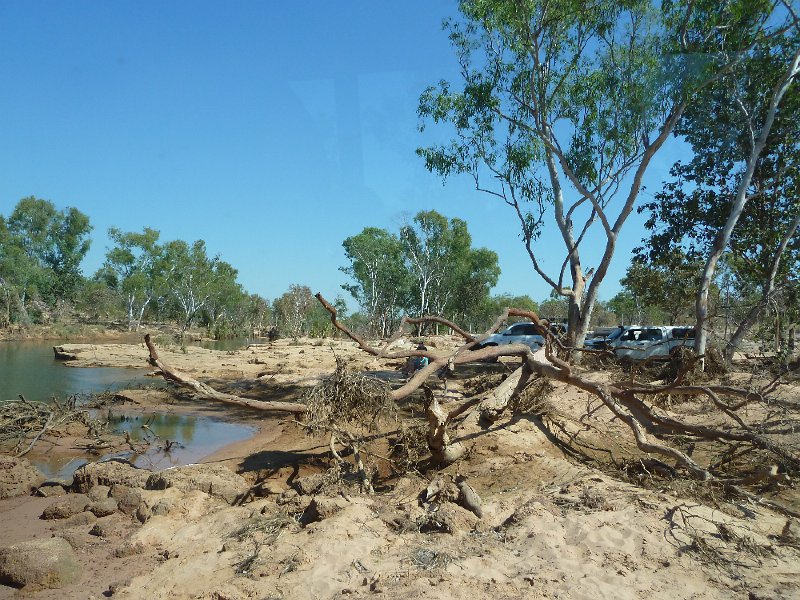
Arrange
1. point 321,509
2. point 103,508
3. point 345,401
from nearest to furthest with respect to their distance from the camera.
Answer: point 321,509, point 345,401, point 103,508

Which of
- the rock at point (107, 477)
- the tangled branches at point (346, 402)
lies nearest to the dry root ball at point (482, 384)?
the tangled branches at point (346, 402)

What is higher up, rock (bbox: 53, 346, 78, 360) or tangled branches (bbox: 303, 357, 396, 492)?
tangled branches (bbox: 303, 357, 396, 492)

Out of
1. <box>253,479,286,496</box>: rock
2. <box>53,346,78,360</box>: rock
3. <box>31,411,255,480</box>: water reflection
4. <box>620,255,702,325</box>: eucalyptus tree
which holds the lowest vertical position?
<box>31,411,255,480</box>: water reflection

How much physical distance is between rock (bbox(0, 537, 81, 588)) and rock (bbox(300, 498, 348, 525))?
7.04 feet

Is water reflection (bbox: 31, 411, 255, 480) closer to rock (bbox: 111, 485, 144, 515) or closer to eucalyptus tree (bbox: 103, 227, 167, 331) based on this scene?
rock (bbox: 111, 485, 144, 515)

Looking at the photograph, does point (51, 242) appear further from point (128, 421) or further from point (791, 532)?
point (791, 532)

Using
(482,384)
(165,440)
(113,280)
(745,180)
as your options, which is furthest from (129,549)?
(113,280)

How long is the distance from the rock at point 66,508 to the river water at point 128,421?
7.64 feet

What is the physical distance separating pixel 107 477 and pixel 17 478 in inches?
58.0

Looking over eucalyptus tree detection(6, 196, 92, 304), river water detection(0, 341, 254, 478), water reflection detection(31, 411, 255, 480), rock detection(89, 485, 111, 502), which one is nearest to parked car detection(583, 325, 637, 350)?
water reflection detection(31, 411, 255, 480)

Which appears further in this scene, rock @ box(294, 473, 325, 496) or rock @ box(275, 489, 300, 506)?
rock @ box(294, 473, 325, 496)

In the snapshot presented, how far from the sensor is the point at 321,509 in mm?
5668

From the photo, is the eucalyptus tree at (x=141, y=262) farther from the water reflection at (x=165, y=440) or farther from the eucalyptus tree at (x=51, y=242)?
the water reflection at (x=165, y=440)

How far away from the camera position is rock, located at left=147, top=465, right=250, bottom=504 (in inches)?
282
